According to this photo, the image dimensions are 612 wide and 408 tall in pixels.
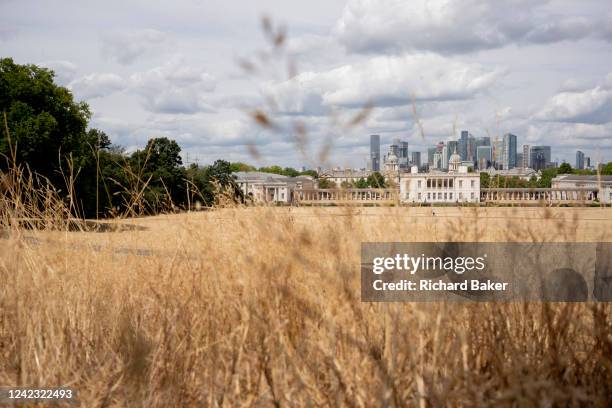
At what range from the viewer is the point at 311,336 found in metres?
3.43

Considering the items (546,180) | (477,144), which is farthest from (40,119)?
(546,180)

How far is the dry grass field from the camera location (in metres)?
2.73

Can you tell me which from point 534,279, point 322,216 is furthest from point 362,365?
point 534,279

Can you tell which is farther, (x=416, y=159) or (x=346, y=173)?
(x=416, y=159)

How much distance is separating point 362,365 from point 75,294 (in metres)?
3.10

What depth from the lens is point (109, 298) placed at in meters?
5.52

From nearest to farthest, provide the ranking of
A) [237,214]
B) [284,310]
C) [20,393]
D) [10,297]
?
[20,393] < [284,310] < [10,297] < [237,214]

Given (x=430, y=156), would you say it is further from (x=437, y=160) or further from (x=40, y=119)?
(x=40, y=119)

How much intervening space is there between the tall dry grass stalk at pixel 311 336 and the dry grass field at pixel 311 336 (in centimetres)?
1

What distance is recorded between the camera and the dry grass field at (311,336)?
2734 millimetres

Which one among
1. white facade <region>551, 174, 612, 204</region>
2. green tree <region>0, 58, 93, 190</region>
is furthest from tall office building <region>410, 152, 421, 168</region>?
green tree <region>0, 58, 93, 190</region>

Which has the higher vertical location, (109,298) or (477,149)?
(477,149)

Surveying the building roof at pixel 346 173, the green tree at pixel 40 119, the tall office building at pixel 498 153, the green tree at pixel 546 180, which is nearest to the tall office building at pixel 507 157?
the tall office building at pixel 498 153

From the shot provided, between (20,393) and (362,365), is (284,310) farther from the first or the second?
(20,393)
